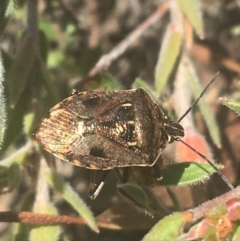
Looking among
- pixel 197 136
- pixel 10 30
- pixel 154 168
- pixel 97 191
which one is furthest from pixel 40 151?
pixel 10 30

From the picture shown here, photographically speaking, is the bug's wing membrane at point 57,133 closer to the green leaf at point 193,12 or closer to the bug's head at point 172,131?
the bug's head at point 172,131

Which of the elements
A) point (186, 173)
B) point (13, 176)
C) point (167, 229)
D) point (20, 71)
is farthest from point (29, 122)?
point (167, 229)

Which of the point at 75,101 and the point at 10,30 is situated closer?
the point at 75,101

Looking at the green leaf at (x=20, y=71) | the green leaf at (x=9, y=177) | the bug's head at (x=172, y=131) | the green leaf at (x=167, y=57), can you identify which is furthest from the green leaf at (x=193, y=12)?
the green leaf at (x=9, y=177)

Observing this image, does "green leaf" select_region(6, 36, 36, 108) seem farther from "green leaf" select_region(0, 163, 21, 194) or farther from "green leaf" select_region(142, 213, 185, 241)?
"green leaf" select_region(142, 213, 185, 241)

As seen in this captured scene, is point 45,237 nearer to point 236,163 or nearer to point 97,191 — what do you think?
point 97,191

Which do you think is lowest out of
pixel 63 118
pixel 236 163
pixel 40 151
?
pixel 236 163

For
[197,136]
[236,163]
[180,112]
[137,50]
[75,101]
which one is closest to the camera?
[75,101]

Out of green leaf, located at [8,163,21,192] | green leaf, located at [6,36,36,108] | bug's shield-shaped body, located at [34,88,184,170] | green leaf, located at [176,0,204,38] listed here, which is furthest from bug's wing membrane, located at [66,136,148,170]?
green leaf, located at [176,0,204,38]
